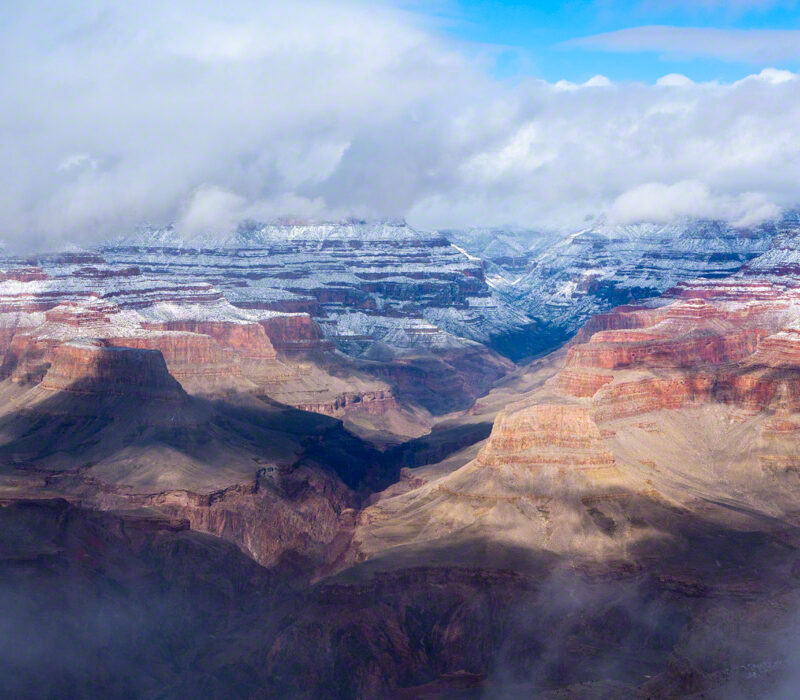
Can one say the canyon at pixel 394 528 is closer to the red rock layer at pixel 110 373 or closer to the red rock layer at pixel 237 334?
the red rock layer at pixel 110 373

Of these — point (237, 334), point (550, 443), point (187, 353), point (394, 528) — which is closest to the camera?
point (394, 528)

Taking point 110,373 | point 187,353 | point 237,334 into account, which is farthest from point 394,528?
point 237,334

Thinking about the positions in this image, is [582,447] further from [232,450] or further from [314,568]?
[232,450]

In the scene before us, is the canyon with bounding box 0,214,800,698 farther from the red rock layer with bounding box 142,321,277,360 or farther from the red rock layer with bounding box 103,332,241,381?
the red rock layer with bounding box 142,321,277,360

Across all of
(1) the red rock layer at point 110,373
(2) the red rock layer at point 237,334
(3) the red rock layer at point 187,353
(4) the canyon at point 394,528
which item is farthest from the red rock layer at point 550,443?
(2) the red rock layer at point 237,334

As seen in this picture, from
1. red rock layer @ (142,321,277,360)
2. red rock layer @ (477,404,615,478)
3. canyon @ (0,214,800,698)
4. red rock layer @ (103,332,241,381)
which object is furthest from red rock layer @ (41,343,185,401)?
red rock layer @ (477,404,615,478)

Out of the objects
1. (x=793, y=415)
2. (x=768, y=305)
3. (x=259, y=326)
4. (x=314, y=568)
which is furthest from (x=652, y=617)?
(x=768, y=305)

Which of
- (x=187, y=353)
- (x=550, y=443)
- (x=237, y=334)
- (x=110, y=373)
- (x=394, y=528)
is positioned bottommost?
(x=394, y=528)

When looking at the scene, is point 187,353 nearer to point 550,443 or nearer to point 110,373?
point 110,373

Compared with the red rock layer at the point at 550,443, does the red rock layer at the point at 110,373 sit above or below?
above

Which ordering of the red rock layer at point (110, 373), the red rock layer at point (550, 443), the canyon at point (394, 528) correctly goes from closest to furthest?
the canyon at point (394, 528) < the red rock layer at point (550, 443) < the red rock layer at point (110, 373)
